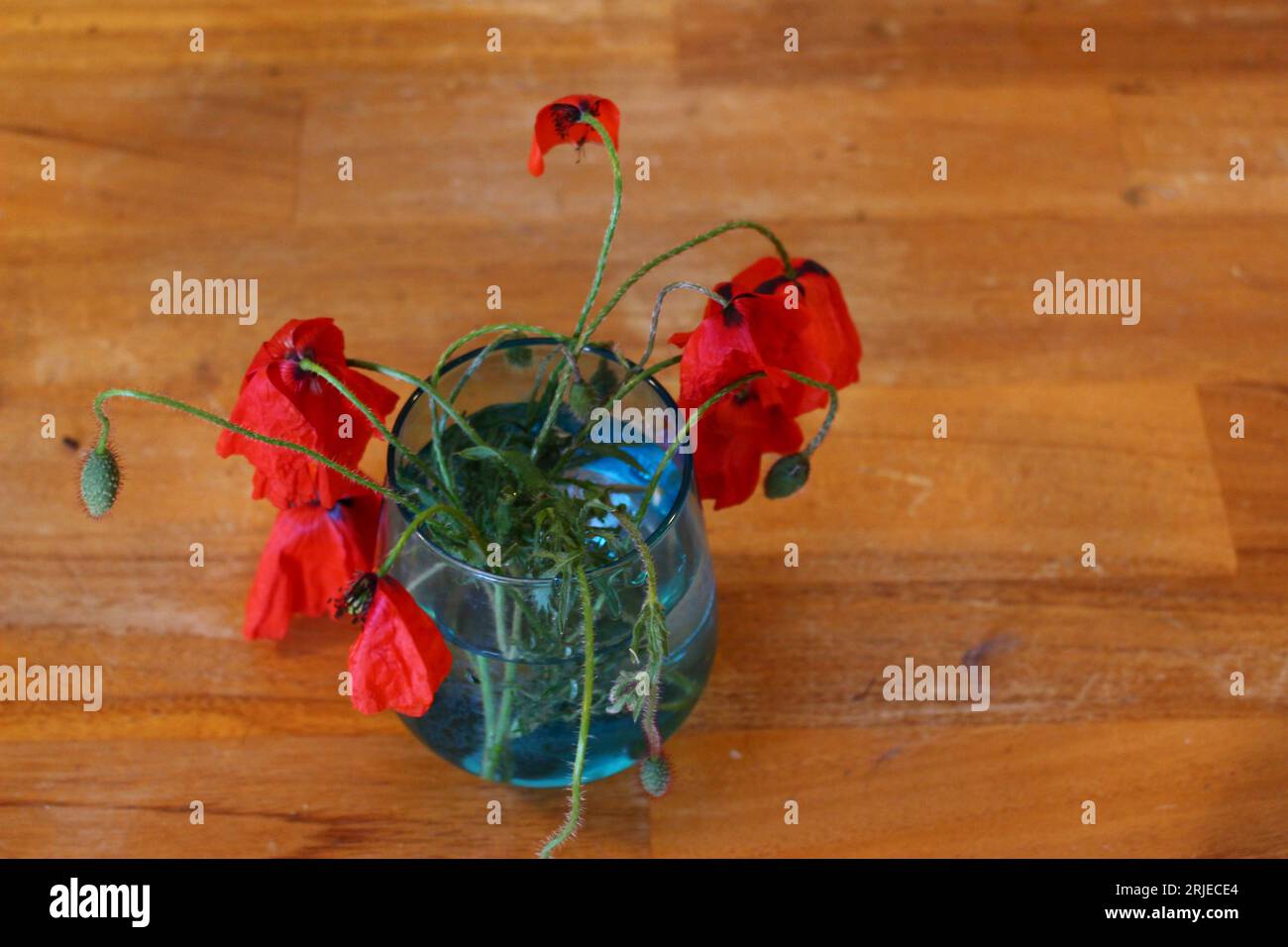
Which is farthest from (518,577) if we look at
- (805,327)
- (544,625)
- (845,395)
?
(845,395)

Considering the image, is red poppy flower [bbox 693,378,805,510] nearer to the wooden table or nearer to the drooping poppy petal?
the drooping poppy petal

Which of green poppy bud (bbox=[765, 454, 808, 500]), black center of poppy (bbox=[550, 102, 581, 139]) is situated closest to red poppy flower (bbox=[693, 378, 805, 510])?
green poppy bud (bbox=[765, 454, 808, 500])

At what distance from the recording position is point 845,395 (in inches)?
29.0

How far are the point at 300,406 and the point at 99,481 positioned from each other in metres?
0.08

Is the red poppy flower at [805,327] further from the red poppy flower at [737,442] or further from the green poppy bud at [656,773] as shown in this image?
the green poppy bud at [656,773]

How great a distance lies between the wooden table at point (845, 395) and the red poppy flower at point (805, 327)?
188 mm

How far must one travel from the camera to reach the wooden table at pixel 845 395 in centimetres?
62

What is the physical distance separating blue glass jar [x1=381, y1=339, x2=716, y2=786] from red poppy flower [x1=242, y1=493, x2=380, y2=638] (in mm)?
50

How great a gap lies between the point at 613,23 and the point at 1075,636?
50 cm

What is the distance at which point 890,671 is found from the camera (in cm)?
65

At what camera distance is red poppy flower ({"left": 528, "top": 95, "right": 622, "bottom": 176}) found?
1.56 ft

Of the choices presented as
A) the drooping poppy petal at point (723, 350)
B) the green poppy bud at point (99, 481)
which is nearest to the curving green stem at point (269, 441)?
the green poppy bud at point (99, 481)
